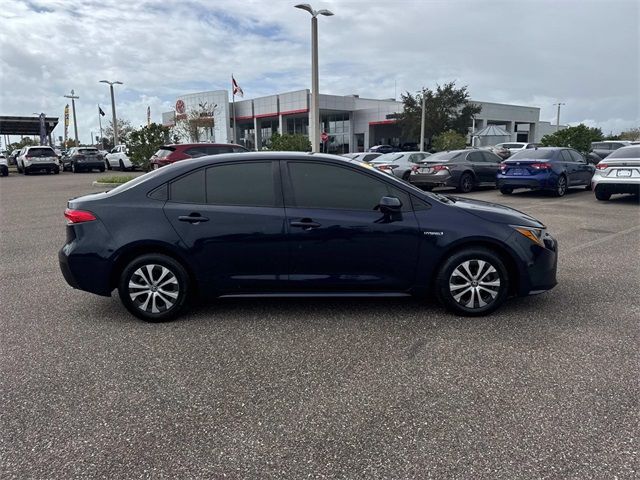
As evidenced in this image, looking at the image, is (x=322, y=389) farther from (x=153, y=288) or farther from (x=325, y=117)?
(x=325, y=117)

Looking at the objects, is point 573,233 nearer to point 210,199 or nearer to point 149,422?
point 210,199

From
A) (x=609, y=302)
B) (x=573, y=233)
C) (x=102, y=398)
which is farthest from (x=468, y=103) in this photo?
(x=102, y=398)

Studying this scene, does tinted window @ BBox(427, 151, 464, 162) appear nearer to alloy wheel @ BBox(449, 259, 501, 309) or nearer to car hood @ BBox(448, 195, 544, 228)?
car hood @ BBox(448, 195, 544, 228)

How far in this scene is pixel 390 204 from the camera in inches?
169

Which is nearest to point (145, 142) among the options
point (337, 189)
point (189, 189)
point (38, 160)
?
point (38, 160)

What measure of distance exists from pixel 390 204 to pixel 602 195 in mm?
11793

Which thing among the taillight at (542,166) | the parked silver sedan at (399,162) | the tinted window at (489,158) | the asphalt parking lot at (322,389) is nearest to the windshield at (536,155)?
the taillight at (542,166)

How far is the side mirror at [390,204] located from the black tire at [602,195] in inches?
427

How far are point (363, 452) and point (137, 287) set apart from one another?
8.88ft

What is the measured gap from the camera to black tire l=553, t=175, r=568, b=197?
14312 mm

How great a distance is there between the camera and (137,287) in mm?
4395

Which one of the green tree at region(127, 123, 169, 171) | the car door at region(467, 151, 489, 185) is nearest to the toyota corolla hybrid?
the car door at region(467, 151, 489, 185)

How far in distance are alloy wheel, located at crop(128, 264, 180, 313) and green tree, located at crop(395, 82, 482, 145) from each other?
45107mm

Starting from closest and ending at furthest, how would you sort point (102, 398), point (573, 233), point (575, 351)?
point (102, 398) < point (575, 351) < point (573, 233)
